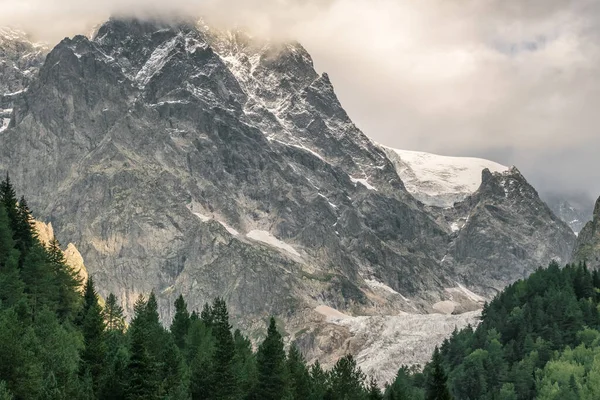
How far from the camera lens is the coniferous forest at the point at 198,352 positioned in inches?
3000

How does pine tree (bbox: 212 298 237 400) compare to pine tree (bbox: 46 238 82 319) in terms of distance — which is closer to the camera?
pine tree (bbox: 212 298 237 400)

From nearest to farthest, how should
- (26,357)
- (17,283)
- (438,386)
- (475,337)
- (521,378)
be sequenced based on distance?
(26,357) < (438,386) < (17,283) < (521,378) < (475,337)

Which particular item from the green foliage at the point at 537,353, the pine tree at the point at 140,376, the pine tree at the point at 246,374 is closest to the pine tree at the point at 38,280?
the pine tree at the point at 246,374

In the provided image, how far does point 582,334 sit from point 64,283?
98.5 metres

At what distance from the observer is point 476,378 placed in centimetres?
16862

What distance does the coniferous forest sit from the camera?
76.2m

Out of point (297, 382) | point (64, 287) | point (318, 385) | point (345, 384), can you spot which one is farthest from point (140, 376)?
point (64, 287)

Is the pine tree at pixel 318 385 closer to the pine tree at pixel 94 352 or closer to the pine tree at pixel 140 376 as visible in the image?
the pine tree at pixel 94 352

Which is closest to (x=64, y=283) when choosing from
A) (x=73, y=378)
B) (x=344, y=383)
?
(x=344, y=383)

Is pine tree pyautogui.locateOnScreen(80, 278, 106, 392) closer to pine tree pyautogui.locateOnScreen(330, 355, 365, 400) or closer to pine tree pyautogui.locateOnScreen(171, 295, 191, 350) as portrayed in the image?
pine tree pyautogui.locateOnScreen(171, 295, 191, 350)

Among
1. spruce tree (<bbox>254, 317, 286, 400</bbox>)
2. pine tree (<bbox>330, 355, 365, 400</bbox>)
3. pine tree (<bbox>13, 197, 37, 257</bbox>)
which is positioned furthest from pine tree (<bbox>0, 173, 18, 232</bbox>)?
pine tree (<bbox>330, 355, 365, 400</bbox>)

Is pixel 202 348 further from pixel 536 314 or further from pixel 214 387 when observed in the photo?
pixel 536 314

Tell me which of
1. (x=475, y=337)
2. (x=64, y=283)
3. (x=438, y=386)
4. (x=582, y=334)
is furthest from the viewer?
(x=475, y=337)

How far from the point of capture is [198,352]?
110688 millimetres
